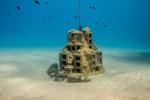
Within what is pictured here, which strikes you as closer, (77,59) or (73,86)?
(73,86)

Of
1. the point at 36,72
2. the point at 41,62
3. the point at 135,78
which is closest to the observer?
the point at 135,78

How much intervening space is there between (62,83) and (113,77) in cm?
332

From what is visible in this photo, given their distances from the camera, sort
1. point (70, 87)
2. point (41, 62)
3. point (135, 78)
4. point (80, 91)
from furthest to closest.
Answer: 1. point (41, 62)
2. point (135, 78)
3. point (70, 87)
4. point (80, 91)

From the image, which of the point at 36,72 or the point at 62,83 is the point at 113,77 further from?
the point at 36,72

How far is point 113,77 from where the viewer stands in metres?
17.2

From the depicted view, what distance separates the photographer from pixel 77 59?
16969 mm

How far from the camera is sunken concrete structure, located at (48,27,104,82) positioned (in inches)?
666

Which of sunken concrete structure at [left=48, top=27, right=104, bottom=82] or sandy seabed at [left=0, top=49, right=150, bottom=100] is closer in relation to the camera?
sandy seabed at [left=0, top=49, right=150, bottom=100]

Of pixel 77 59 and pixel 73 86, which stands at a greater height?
pixel 77 59

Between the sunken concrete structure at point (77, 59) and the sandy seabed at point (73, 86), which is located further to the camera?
the sunken concrete structure at point (77, 59)

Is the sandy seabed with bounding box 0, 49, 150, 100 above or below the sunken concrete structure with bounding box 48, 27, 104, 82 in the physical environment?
below

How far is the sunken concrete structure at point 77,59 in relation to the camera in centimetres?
1692

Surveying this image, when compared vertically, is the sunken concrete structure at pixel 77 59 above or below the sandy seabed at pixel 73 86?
above

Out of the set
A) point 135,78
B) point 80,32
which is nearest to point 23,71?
point 80,32
